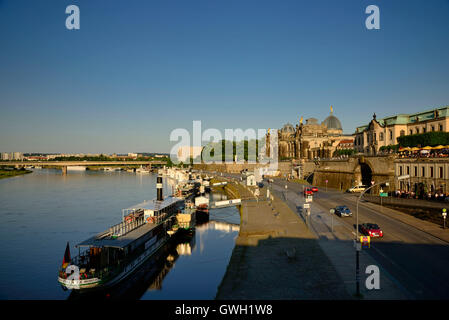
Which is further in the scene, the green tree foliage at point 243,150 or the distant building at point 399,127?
the green tree foliage at point 243,150

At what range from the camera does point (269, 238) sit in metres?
31.8

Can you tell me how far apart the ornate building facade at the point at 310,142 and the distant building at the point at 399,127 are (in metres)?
30.3

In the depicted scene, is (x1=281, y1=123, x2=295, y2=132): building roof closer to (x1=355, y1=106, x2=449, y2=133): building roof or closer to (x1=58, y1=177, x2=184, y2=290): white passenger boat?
(x1=355, y1=106, x2=449, y2=133): building roof

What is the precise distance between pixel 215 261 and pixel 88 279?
13.8 m

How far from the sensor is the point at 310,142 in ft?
401

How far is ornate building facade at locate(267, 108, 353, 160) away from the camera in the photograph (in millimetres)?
119875

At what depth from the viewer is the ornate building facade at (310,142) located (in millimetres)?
119875

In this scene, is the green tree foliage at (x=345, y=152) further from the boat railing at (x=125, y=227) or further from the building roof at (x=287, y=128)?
the boat railing at (x=125, y=227)

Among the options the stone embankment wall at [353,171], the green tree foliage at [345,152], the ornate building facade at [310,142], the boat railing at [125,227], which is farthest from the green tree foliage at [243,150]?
the boat railing at [125,227]

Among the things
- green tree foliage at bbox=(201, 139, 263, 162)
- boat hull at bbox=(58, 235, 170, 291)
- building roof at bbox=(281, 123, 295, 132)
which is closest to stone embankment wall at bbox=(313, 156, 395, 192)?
boat hull at bbox=(58, 235, 170, 291)
